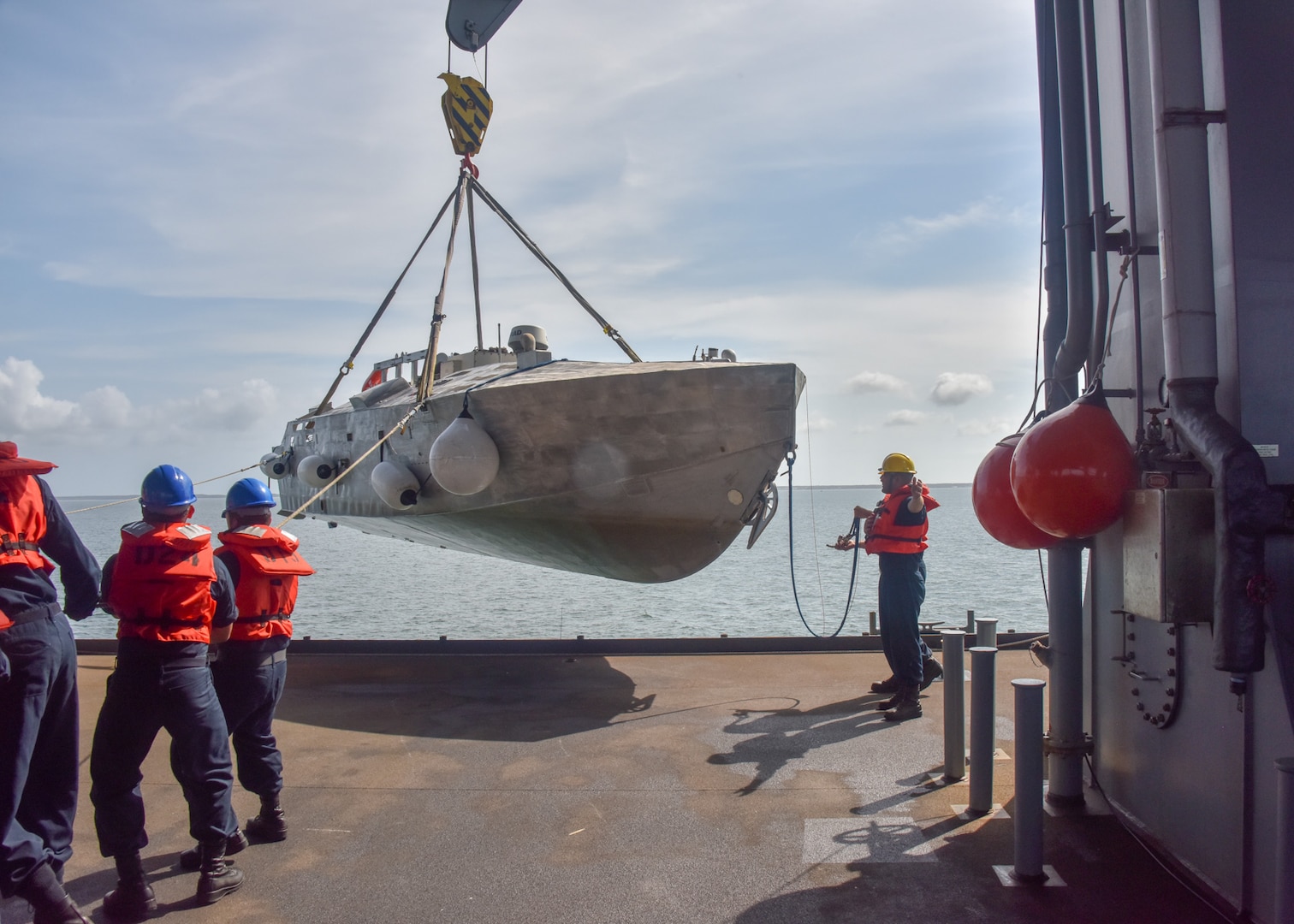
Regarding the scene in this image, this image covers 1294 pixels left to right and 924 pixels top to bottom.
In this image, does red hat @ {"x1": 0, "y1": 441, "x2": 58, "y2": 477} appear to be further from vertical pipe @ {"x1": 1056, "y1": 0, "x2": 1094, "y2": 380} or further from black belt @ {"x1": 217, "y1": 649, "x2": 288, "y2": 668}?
vertical pipe @ {"x1": 1056, "y1": 0, "x2": 1094, "y2": 380}

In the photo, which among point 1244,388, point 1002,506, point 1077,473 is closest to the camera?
point 1244,388

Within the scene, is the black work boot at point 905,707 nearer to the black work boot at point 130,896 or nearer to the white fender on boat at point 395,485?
the black work boot at point 130,896

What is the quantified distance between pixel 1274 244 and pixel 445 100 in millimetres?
6738

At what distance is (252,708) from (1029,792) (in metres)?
3.13

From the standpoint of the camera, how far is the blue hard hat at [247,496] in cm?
405

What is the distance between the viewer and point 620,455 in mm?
7090

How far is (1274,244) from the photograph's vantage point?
2.97 m

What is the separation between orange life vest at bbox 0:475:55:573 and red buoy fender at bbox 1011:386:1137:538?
3552mm

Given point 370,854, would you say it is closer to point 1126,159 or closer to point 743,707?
point 743,707

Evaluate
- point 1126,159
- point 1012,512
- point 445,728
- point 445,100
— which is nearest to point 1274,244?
point 1126,159

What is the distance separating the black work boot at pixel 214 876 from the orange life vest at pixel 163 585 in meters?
0.77

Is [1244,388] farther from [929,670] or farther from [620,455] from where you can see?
[620,455]

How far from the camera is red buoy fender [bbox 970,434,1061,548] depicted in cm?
388

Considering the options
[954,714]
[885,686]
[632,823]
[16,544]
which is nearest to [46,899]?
[16,544]
